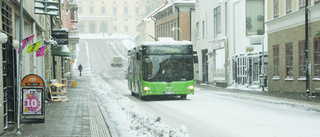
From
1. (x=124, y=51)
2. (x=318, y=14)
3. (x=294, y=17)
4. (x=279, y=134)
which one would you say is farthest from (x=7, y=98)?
(x=124, y=51)

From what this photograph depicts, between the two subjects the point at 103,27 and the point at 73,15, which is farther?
the point at 103,27

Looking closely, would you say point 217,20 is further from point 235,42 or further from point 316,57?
point 316,57

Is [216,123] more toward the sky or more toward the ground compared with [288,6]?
more toward the ground

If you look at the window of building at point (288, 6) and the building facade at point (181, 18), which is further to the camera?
the building facade at point (181, 18)

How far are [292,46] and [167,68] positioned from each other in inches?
316

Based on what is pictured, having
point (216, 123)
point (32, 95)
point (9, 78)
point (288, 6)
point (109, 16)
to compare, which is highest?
point (109, 16)

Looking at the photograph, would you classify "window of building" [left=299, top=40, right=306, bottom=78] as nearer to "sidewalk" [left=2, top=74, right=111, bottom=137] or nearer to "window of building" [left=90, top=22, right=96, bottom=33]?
"sidewalk" [left=2, top=74, right=111, bottom=137]

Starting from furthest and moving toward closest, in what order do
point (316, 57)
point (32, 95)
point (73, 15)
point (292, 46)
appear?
point (73, 15), point (292, 46), point (316, 57), point (32, 95)

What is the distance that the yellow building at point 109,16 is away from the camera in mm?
169250

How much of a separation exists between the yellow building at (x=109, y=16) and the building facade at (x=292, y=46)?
136m

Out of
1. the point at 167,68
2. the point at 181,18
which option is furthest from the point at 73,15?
the point at 167,68

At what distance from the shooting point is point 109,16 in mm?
172750

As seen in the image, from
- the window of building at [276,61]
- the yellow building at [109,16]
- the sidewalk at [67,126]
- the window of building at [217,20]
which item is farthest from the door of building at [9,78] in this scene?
the yellow building at [109,16]

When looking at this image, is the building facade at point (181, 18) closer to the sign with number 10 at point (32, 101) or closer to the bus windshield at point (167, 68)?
the bus windshield at point (167, 68)
